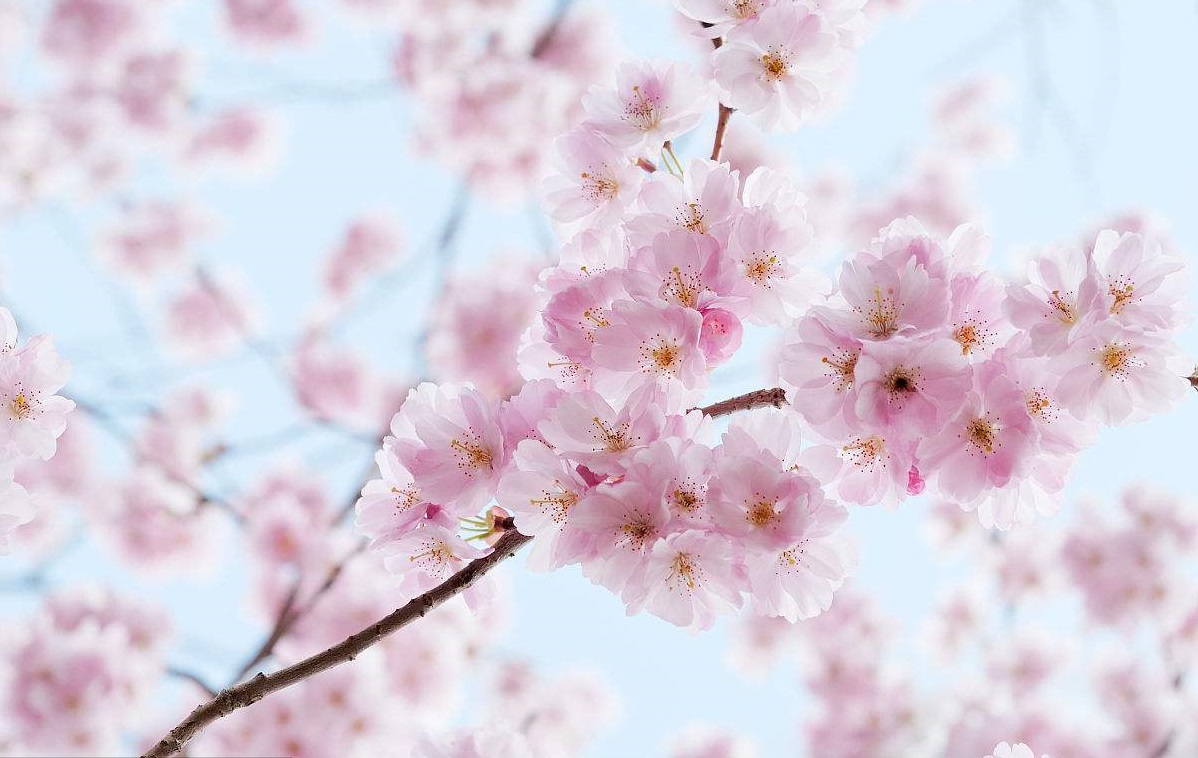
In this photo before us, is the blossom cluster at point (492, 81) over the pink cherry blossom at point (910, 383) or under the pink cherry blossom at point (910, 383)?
under

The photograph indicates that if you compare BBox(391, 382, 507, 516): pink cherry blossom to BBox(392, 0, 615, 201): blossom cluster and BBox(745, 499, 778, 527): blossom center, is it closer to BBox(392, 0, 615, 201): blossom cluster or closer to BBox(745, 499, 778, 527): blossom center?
BBox(745, 499, 778, 527): blossom center

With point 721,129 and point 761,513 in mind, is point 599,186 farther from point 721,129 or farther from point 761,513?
point 761,513

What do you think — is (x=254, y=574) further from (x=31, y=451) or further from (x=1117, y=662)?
(x=1117, y=662)

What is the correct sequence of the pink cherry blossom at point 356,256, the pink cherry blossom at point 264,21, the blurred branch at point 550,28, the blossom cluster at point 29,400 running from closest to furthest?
the blossom cluster at point 29,400 < the blurred branch at point 550,28 < the pink cherry blossom at point 264,21 < the pink cherry blossom at point 356,256

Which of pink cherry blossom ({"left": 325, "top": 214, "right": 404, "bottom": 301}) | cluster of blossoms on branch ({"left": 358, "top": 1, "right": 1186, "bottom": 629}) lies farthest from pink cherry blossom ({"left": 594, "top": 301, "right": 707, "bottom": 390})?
pink cherry blossom ({"left": 325, "top": 214, "right": 404, "bottom": 301})

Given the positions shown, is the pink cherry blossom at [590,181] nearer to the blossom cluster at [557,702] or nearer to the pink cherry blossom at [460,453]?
the pink cherry blossom at [460,453]

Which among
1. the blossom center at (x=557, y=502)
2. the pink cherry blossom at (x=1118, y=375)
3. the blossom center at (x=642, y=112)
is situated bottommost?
the blossom center at (x=557, y=502)

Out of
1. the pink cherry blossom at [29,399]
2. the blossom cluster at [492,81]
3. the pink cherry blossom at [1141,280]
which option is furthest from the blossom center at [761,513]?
the blossom cluster at [492,81]

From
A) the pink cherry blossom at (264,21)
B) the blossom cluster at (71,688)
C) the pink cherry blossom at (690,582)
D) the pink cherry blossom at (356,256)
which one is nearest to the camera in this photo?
the pink cherry blossom at (690,582)
